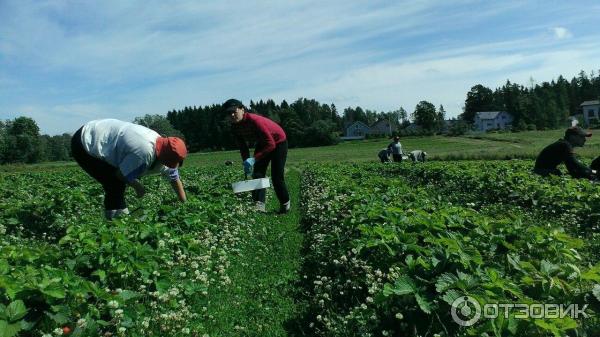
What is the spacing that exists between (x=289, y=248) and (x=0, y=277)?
3822 millimetres

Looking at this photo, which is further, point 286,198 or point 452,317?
point 286,198

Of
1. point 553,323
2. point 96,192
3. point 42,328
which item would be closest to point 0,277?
point 42,328

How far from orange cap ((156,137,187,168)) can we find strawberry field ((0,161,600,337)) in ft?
2.52

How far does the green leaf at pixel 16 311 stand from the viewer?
296cm

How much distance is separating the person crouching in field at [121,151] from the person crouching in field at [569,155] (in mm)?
7970

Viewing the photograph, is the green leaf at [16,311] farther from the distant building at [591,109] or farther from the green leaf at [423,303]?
the distant building at [591,109]

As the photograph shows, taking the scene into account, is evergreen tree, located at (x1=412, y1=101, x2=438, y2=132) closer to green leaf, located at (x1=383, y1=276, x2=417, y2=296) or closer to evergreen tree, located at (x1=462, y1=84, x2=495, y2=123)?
evergreen tree, located at (x1=462, y1=84, x2=495, y2=123)

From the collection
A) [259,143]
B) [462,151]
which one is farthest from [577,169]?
[462,151]

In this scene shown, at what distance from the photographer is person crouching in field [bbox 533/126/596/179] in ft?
32.7

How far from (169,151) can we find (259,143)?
280cm

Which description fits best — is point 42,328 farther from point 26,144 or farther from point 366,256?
point 26,144

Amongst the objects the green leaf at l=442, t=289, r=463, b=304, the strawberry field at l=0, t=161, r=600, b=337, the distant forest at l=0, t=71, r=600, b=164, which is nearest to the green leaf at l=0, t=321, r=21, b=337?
the strawberry field at l=0, t=161, r=600, b=337

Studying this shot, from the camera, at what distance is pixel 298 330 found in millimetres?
3896

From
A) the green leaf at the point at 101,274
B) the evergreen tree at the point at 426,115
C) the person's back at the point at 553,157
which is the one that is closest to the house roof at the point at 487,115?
the evergreen tree at the point at 426,115
